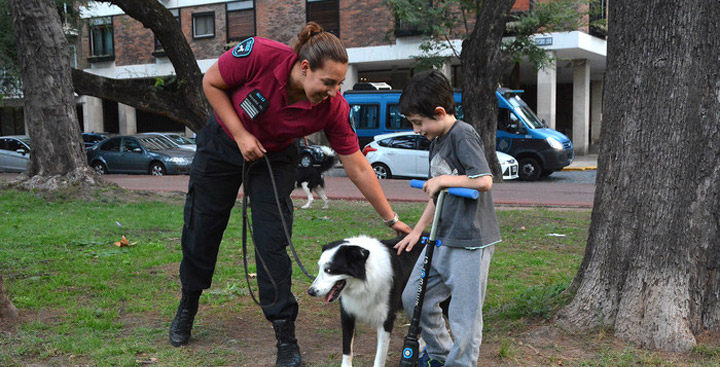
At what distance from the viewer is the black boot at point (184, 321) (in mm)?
4172

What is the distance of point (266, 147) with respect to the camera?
3.83 m

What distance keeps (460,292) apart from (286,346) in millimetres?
1112

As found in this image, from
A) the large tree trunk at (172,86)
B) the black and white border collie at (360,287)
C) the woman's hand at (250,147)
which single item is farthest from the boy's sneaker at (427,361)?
the large tree trunk at (172,86)

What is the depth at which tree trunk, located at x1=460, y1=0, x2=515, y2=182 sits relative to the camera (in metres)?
14.5

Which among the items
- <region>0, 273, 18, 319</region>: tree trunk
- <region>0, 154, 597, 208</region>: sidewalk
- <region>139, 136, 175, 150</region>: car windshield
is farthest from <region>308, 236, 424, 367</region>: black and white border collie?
<region>139, 136, 175, 150</region>: car windshield

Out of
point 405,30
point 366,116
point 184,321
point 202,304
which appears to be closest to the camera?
point 184,321

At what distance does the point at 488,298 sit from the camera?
518 centimetres

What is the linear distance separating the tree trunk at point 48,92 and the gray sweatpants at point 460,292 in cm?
964

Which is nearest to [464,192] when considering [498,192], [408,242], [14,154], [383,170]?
[408,242]

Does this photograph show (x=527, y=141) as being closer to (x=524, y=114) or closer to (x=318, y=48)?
(x=524, y=114)

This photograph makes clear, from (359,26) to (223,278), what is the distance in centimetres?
2559

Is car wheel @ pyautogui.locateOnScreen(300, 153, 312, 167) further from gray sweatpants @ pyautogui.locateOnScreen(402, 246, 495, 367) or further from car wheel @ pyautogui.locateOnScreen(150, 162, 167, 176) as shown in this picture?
gray sweatpants @ pyautogui.locateOnScreen(402, 246, 495, 367)

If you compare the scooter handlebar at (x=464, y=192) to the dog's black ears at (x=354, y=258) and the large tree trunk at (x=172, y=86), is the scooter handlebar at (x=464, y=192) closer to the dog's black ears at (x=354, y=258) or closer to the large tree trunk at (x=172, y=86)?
the dog's black ears at (x=354, y=258)

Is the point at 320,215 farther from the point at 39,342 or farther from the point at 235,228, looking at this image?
the point at 39,342
